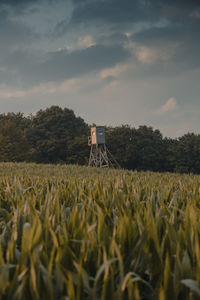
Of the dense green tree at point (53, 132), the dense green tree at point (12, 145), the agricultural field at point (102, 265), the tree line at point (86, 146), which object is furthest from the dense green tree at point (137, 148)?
the agricultural field at point (102, 265)

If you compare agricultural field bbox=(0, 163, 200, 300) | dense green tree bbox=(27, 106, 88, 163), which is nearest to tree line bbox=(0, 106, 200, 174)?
dense green tree bbox=(27, 106, 88, 163)

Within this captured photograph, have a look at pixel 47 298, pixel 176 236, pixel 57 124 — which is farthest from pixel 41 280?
pixel 57 124

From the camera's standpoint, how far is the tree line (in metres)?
51.6

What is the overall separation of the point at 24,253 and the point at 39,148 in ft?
183

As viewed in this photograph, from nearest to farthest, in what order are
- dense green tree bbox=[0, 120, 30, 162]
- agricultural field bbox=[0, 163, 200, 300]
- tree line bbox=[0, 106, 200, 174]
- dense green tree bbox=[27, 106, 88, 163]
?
agricultural field bbox=[0, 163, 200, 300] → dense green tree bbox=[0, 120, 30, 162] → tree line bbox=[0, 106, 200, 174] → dense green tree bbox=[27, 106, 88, 163]

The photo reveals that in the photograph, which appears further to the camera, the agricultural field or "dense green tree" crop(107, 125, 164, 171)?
"dense green tree" crop(107, 125, 164, 171)

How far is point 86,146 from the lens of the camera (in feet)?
176

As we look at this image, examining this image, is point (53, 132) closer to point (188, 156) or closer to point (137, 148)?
point (137, 148)

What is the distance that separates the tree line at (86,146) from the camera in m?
51.6

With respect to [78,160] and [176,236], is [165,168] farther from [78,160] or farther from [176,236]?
[176,236]

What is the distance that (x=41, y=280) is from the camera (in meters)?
1.06

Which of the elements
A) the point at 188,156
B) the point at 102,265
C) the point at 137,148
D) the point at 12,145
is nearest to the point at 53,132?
the point at 12,145

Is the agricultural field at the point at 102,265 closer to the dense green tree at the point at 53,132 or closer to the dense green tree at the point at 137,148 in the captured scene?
the dense green tree at the point at 137,148

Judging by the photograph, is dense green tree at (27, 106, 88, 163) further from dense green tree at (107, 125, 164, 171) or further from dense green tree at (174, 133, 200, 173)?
dense green tree at (174, 133, 200, 173)
